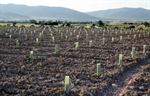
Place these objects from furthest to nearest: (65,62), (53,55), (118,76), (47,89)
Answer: (53,55) < (65,62) < (118,76) < (47,89)

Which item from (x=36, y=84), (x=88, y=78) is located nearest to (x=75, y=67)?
(x=88, y=78)

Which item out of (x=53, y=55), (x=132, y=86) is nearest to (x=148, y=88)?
(x=132, y=86)

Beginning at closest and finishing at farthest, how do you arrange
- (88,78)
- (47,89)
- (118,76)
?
(47,89), (88,78), (118,76)

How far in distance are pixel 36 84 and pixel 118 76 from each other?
330cm

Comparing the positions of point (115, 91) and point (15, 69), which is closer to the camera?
point (115, 91)

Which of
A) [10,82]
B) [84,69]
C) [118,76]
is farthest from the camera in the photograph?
[84,69]

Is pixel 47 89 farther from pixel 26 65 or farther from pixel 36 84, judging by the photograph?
pixel 26 65

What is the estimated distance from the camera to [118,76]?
37.0 feet

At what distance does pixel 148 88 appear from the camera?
9594mm

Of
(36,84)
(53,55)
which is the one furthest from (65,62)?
(36,84)

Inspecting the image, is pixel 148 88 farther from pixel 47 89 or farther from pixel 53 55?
pixel 53 55

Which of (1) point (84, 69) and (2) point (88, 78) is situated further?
(1) point (84, 69)

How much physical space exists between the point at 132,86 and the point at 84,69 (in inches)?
113

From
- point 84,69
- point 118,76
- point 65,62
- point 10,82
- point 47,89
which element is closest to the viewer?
point 47,89
